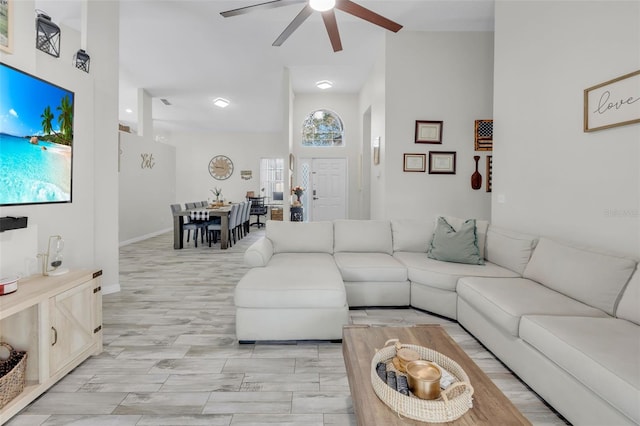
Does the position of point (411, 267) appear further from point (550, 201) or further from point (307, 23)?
point (307, 23)

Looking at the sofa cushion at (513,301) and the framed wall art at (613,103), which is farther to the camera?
the framed wall art at (613,103)

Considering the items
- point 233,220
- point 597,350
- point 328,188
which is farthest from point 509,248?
point 328,188

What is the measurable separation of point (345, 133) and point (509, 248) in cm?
571

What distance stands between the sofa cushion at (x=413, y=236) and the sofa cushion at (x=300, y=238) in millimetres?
757

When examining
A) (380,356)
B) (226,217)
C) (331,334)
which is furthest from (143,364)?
(226,217)

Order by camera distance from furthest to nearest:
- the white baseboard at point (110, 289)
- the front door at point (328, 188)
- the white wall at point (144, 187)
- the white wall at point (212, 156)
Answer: the white wall at point (212, 156) → the front door at point (328, 188) → the white wall at point (144, 187) → the white baseboard at point (110, 289)

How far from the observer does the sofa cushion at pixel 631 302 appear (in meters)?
1.81

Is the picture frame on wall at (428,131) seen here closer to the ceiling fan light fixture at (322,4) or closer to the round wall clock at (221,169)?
the ceiling fan light fixture at (322,4)

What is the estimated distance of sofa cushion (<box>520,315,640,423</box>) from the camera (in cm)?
130

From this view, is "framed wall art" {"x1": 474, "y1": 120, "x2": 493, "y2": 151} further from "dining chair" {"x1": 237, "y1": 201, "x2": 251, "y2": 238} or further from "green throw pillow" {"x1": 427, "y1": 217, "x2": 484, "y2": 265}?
"dining chair" {"x1": 237, "y1": 201, "x2": 251, "y2": 238}

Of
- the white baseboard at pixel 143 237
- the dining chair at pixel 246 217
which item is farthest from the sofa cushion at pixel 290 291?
the dining chair at pixel 246 217

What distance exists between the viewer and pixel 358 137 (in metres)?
7.98

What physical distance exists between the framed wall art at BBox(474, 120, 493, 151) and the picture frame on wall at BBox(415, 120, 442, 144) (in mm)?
551

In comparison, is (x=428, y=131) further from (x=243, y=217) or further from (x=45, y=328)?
(x=45, y=328)
